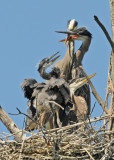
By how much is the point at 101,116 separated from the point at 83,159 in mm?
479

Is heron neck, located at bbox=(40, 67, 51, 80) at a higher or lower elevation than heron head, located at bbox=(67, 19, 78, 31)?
lower

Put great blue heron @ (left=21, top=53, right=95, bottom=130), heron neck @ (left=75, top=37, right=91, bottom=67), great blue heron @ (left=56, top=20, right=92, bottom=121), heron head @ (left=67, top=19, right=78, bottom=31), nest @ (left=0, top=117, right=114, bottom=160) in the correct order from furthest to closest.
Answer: heron head @ (left=67, top=19, right=78, bottom=31)
heron neck @ (left=75, top=37, right=91, bottom=67)
great blue heron @ (left=56, top=20, right=92, bottom=121)
great blue heron @ (left=21, top=53, right=95, bottom=130)
nest @ (left=0, top=117, right=114, bottom=160)

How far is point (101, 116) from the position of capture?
4977 millimetres

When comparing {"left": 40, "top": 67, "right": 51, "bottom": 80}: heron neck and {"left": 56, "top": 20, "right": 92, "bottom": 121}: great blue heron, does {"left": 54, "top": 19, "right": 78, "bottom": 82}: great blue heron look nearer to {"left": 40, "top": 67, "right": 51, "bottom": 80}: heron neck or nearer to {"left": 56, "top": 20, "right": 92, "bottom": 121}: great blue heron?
Result: {"left": 56, "top": 20, "right": 92, "bottom": 121}: great blue heron

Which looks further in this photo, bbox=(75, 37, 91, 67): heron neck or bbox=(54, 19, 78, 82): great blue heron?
bbox=(75, 37, 91, 67): heron neck

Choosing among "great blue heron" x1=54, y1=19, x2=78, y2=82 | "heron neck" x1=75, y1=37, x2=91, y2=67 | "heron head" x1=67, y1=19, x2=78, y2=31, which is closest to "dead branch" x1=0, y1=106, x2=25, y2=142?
"great blue heron" x1=54, y1=19, x2=78, y2=82

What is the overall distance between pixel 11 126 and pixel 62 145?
576 millimetres

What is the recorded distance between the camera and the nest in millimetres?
4836

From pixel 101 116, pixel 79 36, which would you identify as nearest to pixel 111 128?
pixel 101 116

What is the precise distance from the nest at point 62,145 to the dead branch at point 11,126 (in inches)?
2.3

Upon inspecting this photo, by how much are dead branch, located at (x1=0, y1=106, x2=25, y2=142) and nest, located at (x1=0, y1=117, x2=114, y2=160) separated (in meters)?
0.06

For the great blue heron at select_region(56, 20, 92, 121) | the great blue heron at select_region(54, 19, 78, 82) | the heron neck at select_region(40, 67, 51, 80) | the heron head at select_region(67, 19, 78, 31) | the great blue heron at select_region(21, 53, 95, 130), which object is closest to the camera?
the great blue heron at select_region(21, 53, 95, 130)

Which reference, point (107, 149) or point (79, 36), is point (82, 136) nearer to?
point (107, 149)

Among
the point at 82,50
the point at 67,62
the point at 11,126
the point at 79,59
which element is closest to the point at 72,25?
the point at 82,50
